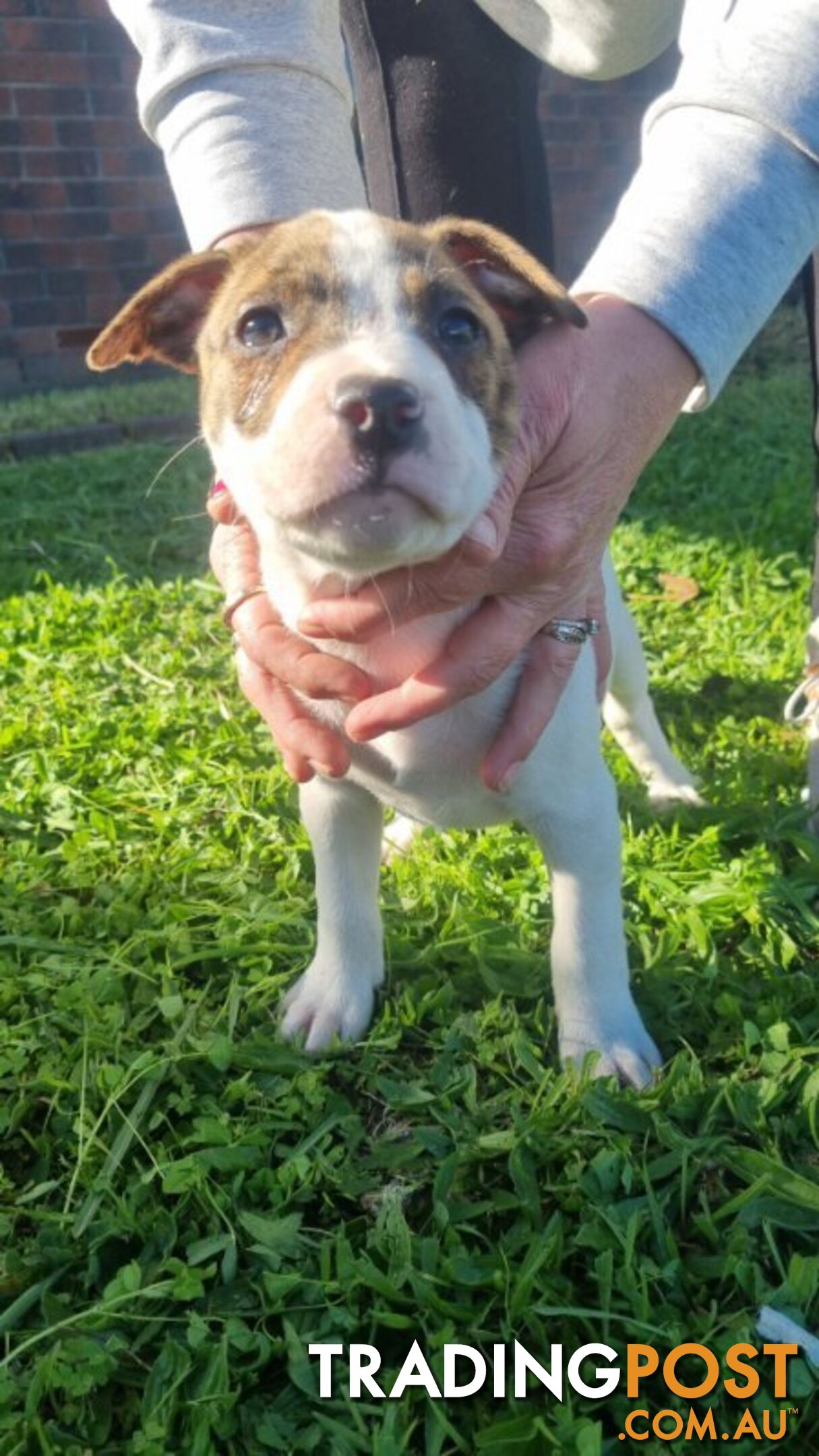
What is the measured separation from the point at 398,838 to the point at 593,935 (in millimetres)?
861

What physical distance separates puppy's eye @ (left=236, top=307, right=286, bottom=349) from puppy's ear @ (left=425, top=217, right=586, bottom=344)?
306 millimetres

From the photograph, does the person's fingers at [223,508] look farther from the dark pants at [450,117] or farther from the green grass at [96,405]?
the green grass at [96,405]

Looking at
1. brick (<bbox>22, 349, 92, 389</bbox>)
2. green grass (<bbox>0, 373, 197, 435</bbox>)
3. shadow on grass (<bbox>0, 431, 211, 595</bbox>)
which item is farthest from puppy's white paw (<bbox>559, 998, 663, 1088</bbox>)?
brick (<bbox>22, 349, 92, 389</bbox>)

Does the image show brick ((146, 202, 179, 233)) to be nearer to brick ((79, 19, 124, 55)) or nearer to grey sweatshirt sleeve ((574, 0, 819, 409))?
Answer: brick ((79, 19, 124, 55))

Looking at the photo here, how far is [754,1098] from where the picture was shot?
6.26 ft

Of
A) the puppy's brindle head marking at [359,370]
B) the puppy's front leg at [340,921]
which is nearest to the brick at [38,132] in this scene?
the puppy's brindle head marking at [359,370]

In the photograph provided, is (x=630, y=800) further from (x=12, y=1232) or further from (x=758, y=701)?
(x=12, y=1232)

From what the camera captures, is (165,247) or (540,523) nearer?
(540,523)

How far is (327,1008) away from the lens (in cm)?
216

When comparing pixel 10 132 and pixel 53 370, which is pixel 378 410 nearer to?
pixel 53 370

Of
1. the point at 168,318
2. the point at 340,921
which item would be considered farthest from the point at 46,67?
the point at 340,921

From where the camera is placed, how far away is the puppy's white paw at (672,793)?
2818mm

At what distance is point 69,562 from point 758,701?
8.00 ft

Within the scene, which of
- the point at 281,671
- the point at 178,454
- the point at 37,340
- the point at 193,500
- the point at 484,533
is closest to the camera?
the point at 484,533
